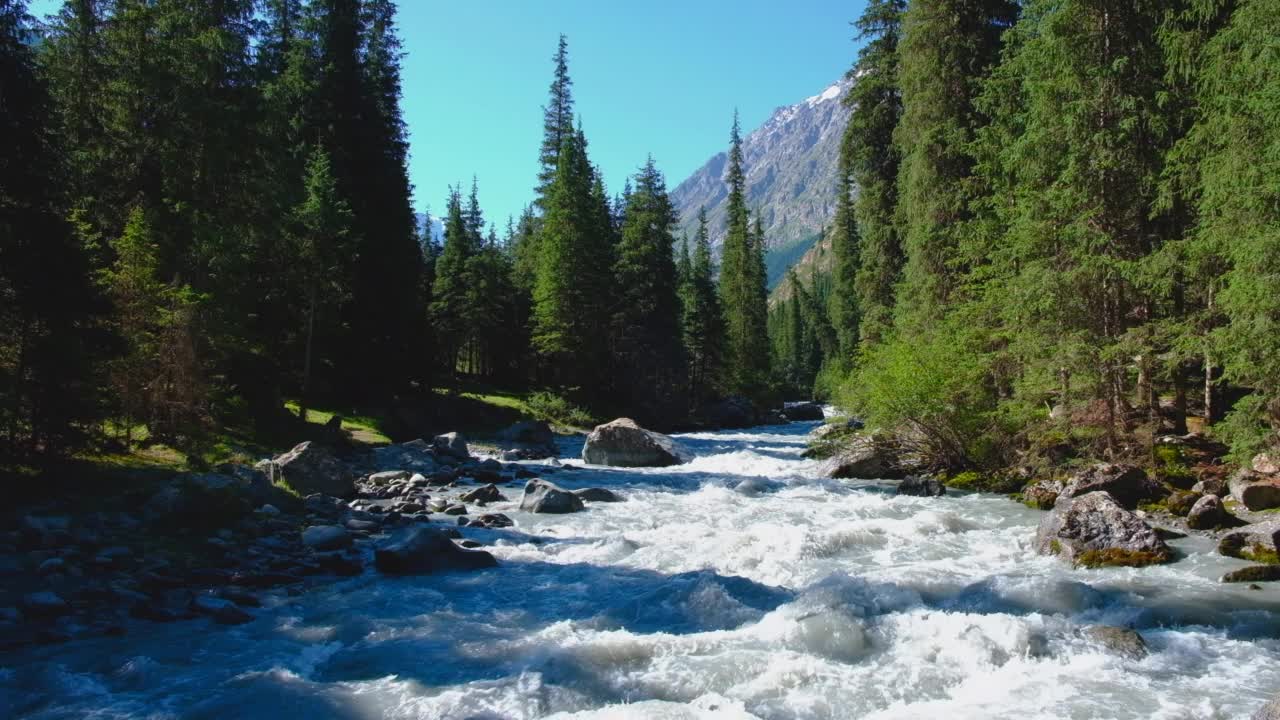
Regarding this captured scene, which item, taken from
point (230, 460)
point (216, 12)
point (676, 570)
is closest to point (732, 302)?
point (216, 12)

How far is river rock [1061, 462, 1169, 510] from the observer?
15586 mm

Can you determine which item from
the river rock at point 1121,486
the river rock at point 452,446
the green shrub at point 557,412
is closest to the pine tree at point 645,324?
the green shrub at point 557,412

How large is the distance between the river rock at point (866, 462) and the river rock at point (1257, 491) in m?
8.87

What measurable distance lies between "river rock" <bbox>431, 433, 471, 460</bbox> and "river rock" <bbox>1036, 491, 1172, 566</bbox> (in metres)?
19.5

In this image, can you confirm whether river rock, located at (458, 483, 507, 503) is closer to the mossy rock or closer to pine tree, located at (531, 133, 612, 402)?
Result: the mossy rock

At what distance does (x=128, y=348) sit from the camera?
15297 millimetres

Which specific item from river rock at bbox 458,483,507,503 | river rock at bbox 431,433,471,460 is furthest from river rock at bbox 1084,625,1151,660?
river rock at bbox 431,433,471,460

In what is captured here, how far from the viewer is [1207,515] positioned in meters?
13.5

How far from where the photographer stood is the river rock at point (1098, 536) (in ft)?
38.8

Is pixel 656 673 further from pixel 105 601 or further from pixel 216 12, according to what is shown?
pixel 216 12

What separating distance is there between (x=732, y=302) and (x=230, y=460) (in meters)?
47.8

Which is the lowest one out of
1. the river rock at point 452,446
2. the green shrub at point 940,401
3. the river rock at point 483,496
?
the river rock at point 483,496

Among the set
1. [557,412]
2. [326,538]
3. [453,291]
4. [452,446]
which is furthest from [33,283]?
[453,291]

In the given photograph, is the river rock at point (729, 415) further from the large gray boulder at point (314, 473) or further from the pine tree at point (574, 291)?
the large gray boulder at point (314, 473)
